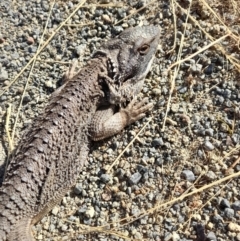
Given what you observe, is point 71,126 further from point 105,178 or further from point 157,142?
point 157,142

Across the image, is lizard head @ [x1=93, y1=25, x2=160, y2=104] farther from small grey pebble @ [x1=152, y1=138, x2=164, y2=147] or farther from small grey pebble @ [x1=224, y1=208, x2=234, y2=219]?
small grey pebble @ [x1=224, y1=208, x2=234, y2=219]

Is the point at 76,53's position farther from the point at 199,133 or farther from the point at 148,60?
the point at 199,133

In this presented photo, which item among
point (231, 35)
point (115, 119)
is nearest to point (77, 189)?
point (115, 119)

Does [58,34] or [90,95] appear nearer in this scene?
[90,95]

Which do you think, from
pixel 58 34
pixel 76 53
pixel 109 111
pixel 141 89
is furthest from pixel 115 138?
pixel 58 34

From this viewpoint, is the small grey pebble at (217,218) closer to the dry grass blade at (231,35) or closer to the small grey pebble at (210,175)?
the small grey pebble at (210,175)

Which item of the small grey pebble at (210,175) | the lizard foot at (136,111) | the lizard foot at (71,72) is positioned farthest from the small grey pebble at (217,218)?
the lizard foot at (71,72)

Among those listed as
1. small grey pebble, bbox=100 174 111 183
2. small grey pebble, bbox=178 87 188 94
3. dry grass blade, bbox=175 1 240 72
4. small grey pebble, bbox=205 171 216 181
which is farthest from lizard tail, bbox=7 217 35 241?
dry grass blade, bbox=175 1 240 72

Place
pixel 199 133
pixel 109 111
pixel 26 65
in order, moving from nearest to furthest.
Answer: pixel 199 133, pixel 109 111, pixel 26 65
